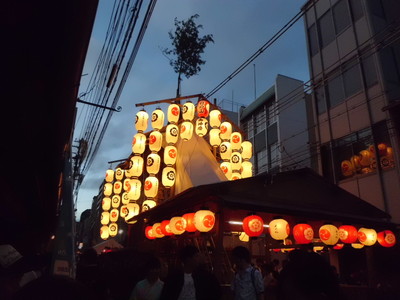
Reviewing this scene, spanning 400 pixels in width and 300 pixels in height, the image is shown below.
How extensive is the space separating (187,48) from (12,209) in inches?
458

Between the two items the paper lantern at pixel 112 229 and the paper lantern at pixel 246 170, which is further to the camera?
the paper lantern at pixel 112 229

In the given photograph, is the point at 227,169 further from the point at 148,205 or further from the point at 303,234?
the point at 303,234

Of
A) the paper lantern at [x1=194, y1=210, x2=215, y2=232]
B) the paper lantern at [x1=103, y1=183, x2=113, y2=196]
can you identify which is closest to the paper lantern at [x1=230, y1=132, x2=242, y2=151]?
the paper lantern at [x1=194, y1=210, x2=215, y2=232]

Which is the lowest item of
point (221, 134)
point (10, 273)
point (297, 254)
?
point (10, 273)

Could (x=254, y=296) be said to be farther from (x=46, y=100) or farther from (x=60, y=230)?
(x=46, y=100)

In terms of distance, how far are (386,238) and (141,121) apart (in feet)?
43.4

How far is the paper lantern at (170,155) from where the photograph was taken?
52.2ft

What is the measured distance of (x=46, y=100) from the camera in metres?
5.78

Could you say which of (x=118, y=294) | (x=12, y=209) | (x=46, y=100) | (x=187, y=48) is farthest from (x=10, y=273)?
(x=187, y=48)

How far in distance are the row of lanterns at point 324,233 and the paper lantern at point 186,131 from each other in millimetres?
6628

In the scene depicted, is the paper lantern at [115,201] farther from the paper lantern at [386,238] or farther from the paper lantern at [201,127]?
the paper lantern at [386,238]

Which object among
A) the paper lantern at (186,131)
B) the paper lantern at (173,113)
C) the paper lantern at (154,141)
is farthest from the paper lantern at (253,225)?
the paper lantern at (173,113)

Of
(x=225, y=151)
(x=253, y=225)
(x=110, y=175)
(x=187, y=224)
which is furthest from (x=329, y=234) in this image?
(x=110, y=175)

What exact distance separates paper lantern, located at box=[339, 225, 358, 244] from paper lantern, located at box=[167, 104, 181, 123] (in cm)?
970
